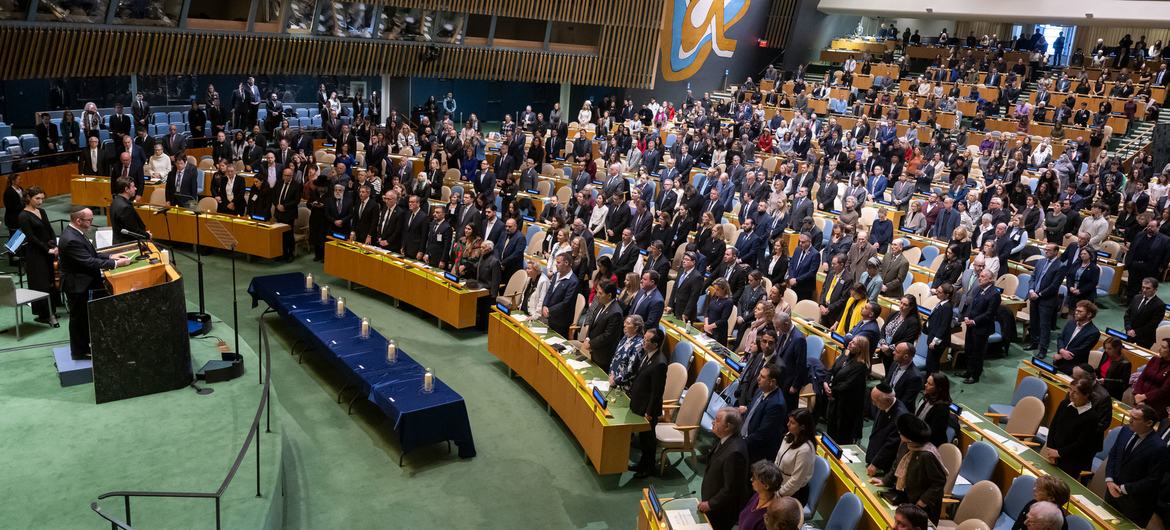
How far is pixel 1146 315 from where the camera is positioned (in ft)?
32.2

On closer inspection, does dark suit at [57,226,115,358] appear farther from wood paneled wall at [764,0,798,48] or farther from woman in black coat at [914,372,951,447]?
wood paneled wall at [764,0,798,48]

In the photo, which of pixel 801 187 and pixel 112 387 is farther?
pixel 801 187

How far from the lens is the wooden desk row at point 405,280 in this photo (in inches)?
427

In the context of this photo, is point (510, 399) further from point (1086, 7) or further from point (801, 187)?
point (1086, 7)

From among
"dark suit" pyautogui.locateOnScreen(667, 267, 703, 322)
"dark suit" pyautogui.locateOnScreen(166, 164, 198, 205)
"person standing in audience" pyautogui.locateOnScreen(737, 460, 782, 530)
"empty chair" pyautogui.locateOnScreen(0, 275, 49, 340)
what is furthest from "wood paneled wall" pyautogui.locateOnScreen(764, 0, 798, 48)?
"person standing in audience" pyautogui.locateOnScreen(737, 460, 782, 530)

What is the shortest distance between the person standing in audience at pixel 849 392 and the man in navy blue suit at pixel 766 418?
3.06ft

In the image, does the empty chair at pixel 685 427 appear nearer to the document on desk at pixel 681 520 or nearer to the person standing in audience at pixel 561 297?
the document on desk at pixel 681 520

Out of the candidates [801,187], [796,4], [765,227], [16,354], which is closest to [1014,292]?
[765,227]

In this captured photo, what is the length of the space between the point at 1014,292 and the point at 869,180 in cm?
617

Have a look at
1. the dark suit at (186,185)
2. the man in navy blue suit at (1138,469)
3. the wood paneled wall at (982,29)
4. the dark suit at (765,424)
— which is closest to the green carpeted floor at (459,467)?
the dark suit at (765,424)

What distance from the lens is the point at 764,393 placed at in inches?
263

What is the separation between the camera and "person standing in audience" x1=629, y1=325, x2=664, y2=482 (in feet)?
23.9

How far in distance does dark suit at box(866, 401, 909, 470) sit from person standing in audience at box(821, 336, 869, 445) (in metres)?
0.83

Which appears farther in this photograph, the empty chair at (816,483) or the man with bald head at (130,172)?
the man with bald head at (130,172)
